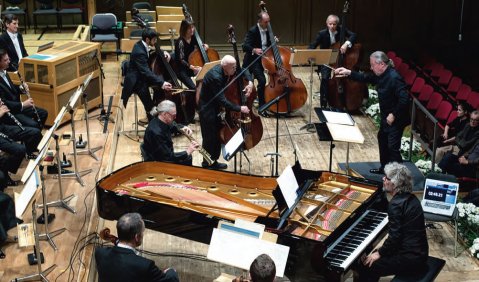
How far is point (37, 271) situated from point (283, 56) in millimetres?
5198

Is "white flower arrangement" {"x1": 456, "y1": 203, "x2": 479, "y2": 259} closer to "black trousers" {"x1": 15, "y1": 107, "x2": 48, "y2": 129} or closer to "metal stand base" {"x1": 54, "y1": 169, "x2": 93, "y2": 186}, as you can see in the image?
"metal stand base" {"x1": 54, "y1": 169, "x2": 93, "y2": 186}

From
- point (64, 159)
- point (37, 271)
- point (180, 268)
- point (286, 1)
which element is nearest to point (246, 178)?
point (180, 268)

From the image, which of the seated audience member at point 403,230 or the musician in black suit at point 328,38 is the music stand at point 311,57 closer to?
the musician in black suit at point 328,38

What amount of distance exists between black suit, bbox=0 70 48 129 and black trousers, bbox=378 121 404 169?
431 centimetres

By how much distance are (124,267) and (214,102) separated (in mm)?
3747

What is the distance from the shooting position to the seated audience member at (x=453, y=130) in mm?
8539

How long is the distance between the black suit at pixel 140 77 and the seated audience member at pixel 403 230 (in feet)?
14.3

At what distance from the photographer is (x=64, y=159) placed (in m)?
8.24

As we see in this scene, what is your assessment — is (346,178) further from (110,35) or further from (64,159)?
(110,35)

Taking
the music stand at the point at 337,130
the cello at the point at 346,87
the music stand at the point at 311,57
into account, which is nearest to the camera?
the music stand at the point at 337,130

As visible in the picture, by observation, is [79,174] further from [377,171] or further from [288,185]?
[377,171]

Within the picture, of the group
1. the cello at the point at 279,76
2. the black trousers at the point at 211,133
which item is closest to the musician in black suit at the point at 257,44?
the cello at the point at 279,76

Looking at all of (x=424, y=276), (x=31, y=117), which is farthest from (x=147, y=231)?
(x=424, y=276)

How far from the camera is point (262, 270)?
4.07 metres
